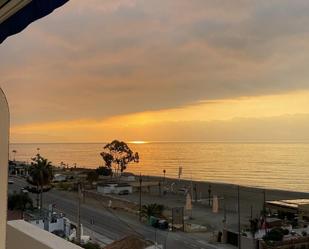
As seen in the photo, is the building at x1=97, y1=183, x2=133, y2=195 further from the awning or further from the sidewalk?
the awning

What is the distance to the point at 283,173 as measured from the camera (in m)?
60.0

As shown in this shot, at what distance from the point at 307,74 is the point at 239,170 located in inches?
1475

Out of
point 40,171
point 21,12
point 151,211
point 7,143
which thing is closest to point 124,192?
point 151,211

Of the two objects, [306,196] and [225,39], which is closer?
[225,39]

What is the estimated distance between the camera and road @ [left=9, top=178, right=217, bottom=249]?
16.2 m

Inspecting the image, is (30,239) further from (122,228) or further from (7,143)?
(122,228)

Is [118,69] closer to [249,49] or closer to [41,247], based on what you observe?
[249,49]

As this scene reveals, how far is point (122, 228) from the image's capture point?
60.5 ft

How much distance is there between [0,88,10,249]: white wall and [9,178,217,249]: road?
1409 centimetres

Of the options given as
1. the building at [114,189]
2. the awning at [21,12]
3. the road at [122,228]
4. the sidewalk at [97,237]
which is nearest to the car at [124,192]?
the building at [114,189]

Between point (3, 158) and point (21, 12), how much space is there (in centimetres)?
73

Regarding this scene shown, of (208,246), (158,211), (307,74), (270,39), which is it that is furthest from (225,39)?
(307,74)

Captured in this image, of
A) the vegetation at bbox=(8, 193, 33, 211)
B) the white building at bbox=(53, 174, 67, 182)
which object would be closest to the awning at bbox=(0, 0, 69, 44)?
the vegetation at bbox=(8, 193, 33, 211)

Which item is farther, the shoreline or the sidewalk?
the shoreline
